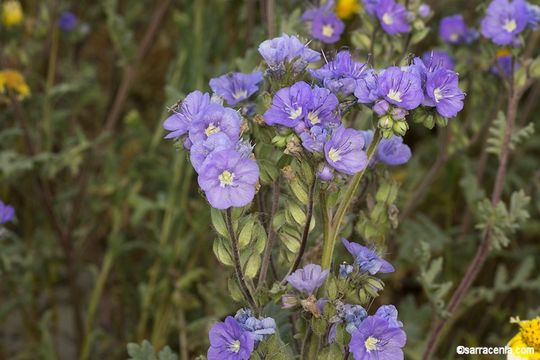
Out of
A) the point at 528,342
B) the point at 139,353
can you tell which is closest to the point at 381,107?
the point at 528,342

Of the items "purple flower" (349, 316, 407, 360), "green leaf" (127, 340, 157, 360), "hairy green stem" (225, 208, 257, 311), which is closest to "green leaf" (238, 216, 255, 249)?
"hairy green stem" (225, 208, 257, 311)

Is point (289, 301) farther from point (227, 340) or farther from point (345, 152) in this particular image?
point (345, 152)

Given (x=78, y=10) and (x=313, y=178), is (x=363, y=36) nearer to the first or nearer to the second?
(x=313, y=178)

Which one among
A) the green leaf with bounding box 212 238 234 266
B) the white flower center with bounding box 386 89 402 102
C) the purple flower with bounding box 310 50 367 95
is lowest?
the green leaf with bounding box 212 238 234 266

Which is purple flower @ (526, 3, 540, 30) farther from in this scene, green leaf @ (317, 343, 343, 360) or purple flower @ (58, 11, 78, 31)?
purple flower @ (58, 11, 78, 31)

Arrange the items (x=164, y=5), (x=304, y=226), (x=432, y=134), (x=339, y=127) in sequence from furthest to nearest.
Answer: (x=432, y=134), (x=164, y=5), (x=304, y=226), (x=339, y=127)

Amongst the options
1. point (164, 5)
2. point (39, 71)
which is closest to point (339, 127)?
point (164, 5)

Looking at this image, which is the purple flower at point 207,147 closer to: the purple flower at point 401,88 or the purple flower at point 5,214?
the purple flower at point 401,88
